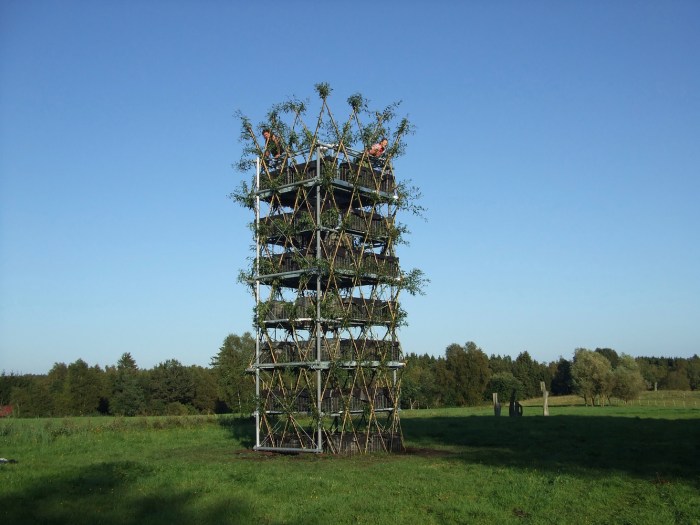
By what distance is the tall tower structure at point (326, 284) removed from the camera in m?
35.4

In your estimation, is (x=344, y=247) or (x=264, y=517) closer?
(x=264, y=517)

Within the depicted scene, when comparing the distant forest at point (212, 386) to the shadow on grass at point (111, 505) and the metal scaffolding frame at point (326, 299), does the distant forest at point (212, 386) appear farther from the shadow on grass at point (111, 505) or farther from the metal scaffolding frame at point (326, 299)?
the shadow on grass at point (111, 505)

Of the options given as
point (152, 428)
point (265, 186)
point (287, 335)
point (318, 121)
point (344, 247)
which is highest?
point (318, 121)

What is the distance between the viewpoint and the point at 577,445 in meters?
35.2

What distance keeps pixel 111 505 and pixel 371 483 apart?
8414 millimetres

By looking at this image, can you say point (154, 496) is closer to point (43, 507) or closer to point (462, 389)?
point (43, 507)

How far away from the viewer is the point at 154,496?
21.3 meters

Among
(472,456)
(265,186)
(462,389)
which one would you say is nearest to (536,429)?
(472,456)

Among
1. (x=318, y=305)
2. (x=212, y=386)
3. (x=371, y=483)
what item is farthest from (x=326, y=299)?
(x=212, y=386)

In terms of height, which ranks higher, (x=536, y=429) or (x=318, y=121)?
(x=318, y=121)

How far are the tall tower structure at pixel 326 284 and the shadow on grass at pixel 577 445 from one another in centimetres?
442

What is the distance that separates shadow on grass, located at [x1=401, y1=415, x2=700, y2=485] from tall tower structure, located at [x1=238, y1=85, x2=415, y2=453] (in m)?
4.42

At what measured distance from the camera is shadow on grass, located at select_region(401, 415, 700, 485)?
27.1 m

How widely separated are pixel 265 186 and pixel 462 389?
296ft
